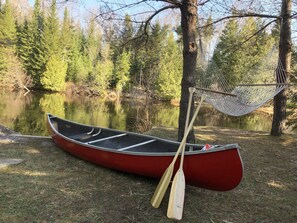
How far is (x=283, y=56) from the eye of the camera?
586 centimetres

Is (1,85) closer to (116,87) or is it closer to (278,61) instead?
(116,87)

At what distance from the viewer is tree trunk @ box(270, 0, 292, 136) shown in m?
5.71

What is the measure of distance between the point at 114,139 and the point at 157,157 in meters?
1.67

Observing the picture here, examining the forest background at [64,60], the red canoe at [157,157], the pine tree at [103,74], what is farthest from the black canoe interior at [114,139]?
the pine tree at [103,74]

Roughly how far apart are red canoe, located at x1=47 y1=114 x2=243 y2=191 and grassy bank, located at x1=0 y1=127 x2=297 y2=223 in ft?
0.56

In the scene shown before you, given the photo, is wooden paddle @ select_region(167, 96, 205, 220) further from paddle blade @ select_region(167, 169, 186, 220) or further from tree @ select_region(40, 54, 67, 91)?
tree @ select_region(40, 54, 67, 91)

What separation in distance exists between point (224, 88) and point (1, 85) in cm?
2517

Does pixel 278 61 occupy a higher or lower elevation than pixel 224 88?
higher

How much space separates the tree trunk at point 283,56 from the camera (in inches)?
225

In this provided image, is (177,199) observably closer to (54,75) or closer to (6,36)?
(54,75)

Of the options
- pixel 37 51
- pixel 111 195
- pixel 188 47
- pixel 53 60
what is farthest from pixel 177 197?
pixel 37 51

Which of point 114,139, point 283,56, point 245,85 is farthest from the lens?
point 283,56

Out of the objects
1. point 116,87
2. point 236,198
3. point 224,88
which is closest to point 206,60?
point 224,88

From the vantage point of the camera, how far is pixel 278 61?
5.91 meters
